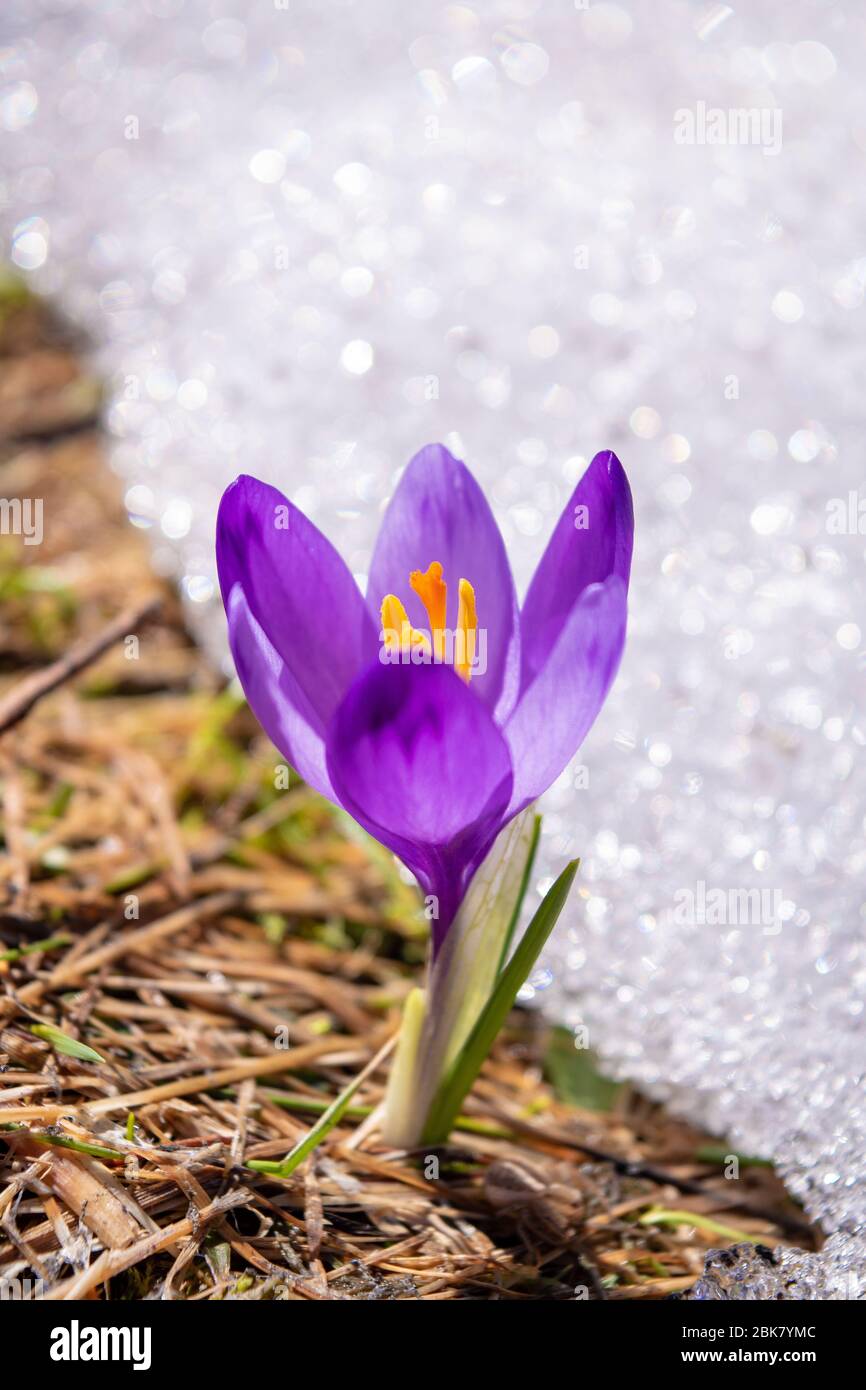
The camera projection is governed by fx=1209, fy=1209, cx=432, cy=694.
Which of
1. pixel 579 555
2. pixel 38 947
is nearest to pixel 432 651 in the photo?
pixel 579 555

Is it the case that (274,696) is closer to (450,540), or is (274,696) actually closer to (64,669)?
(450,540)

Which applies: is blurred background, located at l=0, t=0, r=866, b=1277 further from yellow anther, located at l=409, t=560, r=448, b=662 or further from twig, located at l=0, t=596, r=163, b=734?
yellow anther, located at l=409, t=560, r=448, b=662

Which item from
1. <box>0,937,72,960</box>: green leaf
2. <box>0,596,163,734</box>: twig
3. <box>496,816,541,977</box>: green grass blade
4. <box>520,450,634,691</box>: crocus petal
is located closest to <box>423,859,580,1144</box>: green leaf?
<box>496,816,541,977</box>: green grass blade

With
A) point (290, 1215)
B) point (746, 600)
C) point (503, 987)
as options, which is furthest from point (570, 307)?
point (290, 1215)

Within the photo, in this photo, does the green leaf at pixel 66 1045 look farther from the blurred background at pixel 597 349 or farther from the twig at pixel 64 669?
the blurred background at pixel 597 349
